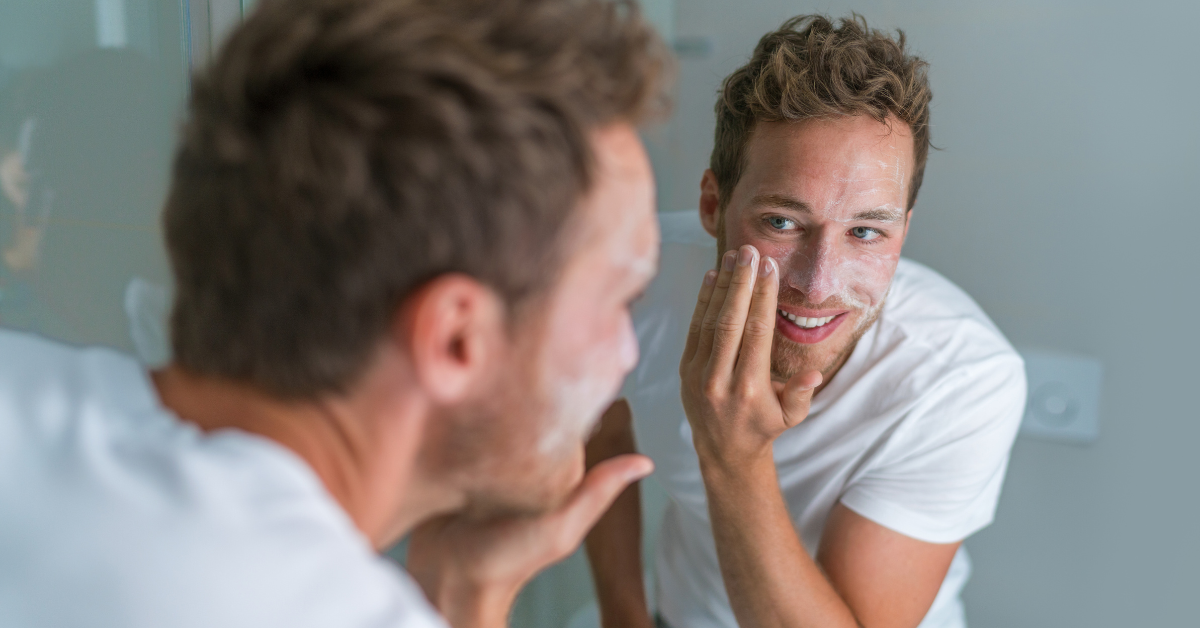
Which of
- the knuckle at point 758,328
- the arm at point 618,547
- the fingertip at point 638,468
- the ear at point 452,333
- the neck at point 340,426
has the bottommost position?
the arm at point 618,547

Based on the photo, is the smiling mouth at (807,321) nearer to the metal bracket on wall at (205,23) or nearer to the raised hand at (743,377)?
the raised hand at (743,377)

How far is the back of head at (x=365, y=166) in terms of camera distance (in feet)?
1.45

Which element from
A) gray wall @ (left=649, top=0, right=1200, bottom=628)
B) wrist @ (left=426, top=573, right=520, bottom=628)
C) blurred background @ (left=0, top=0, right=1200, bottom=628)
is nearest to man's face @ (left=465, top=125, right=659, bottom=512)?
wrist @ (left=426, top=573, right=520, bottom=628)

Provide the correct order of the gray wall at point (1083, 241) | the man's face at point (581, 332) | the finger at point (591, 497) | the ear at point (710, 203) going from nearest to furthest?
1. the man's face at point (581, 332)
2. the finger at point (591, 497)
3. the ear at point (710, 203)
4. the gray wall at point (1083, 241)

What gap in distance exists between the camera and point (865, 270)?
36.8 inches

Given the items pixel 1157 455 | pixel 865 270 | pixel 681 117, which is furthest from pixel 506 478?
pixel 1157 455

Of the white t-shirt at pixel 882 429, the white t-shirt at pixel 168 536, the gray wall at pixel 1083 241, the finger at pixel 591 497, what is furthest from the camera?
the gray wall at pixel 1083 241

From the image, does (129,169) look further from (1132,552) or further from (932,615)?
(1132,552)

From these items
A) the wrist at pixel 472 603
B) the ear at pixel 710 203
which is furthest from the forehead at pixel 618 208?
the ear at pixel 710 203

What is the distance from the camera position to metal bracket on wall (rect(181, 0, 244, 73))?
3.09 feet

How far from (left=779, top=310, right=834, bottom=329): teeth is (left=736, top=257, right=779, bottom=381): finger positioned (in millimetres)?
104

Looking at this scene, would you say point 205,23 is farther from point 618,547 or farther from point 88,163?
point 618,547

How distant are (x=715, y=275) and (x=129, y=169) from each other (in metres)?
0.67

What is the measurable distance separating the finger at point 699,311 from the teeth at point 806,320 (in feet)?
0.37
